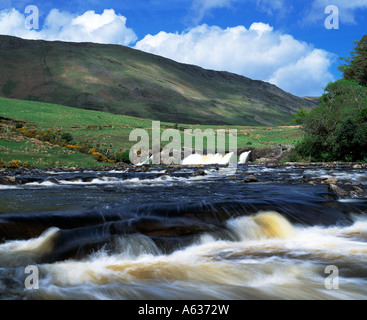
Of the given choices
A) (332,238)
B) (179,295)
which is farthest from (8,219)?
(332,238)

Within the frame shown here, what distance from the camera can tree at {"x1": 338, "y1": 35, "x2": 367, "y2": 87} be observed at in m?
70.8

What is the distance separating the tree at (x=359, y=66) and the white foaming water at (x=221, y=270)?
238ft

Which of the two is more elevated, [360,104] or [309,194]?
[360,104]

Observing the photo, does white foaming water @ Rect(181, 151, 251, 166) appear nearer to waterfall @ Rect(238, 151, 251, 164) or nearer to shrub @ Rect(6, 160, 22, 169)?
waterfall @ Rect(238, 151, 251, 164)

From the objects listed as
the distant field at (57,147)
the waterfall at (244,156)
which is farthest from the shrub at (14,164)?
the waterfall at (244,156)

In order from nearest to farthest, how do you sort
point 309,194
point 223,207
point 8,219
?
point 8,219 → point 223,207 → point 309,194

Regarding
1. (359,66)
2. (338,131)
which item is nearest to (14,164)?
(338,131)

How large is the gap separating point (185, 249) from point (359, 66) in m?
75.5

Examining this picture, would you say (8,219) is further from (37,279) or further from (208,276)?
(208,276)

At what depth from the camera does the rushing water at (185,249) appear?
5.91 metres

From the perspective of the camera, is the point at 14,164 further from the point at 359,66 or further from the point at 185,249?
the point at 359,66

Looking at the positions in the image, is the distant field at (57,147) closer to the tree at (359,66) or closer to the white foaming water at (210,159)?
the white foaming water at (210,159)
